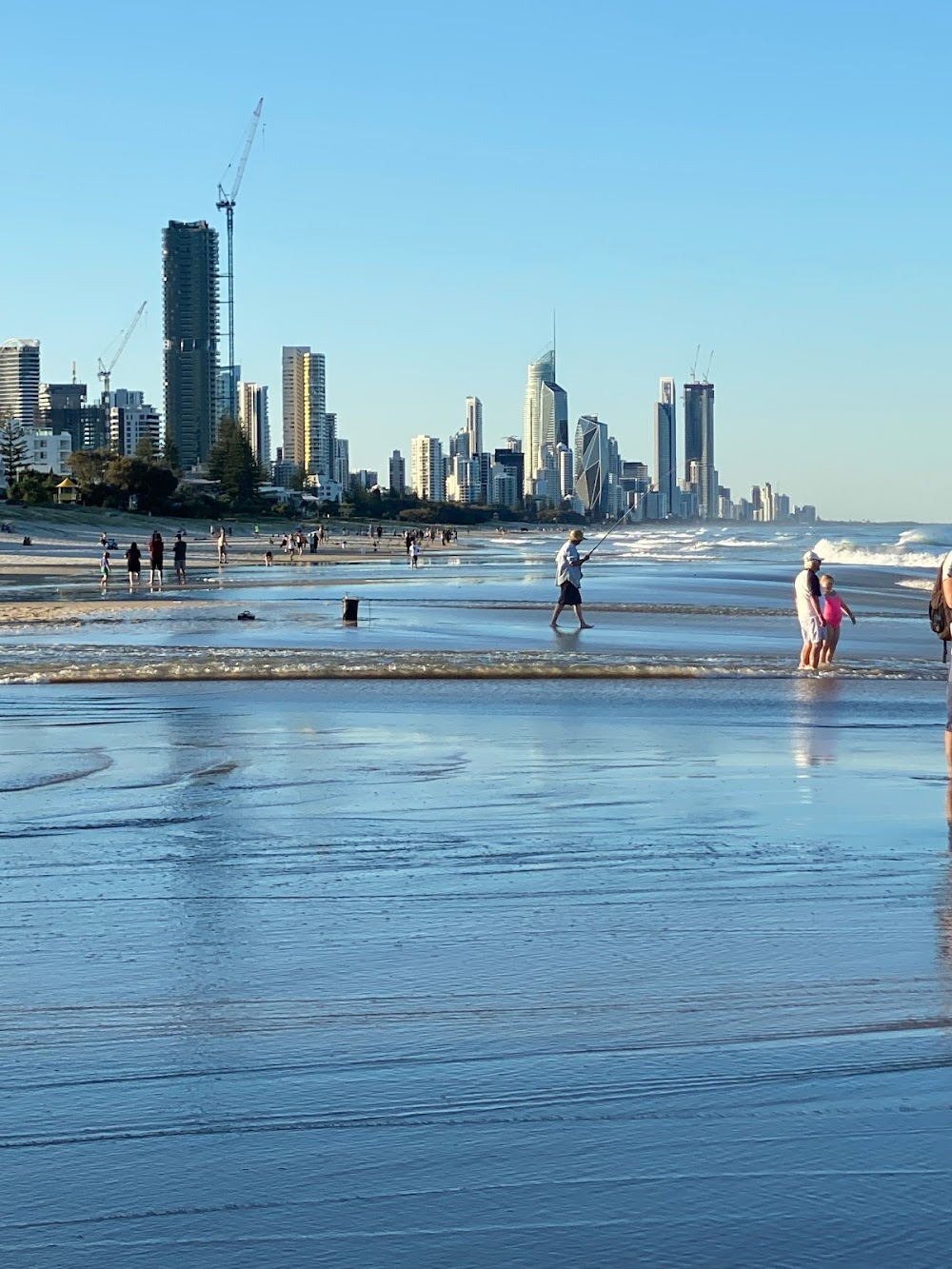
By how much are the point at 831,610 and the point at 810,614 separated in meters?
0.77

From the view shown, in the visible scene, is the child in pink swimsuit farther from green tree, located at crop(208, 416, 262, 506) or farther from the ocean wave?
green tree, located at crop(208, 416, 262, 506)

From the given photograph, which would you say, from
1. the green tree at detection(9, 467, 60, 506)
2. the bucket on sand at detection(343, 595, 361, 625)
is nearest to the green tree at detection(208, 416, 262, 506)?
the green tree at detection(9, 467, 60, 506)

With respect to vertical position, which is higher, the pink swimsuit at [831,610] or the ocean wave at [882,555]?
the ocean wave at [882,555]

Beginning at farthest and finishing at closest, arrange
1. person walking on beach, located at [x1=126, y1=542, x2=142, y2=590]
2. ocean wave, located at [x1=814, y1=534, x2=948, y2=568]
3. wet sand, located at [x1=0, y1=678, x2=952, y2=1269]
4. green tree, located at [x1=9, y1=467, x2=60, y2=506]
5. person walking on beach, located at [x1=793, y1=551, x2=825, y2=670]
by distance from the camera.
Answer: green tree, located at [x1=9, y1=467, x2=60, y2=506]
ocean wave, located at [x1=814, y1=534, x2=948, y2=568]
person walking on beach, located at [x1=126, y1=542, x2=142, y2=590]
person walking on beach, located at [x1=793, y1=551, x2=825, y2=670]
wet sand, located at [x1=0, y1=678, x2=952, y2=1269]

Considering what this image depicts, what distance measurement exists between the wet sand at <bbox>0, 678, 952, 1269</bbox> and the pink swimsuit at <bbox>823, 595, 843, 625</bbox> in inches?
347

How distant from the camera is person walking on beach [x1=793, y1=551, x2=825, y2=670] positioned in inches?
728

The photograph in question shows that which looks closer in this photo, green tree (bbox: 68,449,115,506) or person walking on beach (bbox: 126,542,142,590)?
person walking on beach (bbox: 126,542,142,590)

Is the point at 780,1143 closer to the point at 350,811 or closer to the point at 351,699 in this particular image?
the point at 350,811

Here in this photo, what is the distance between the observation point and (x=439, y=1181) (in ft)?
12.4

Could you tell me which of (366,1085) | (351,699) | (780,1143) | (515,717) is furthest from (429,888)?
(351,699)

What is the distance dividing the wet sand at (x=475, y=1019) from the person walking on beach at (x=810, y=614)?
8.32 m

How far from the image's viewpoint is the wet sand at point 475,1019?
11.8 feet

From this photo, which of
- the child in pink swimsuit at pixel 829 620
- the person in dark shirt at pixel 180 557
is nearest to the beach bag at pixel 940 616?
the child in pink swimsuit at pixel 829 620

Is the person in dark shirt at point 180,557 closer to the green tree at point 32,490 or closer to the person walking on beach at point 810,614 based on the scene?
the person walking on beach at point 810,614
